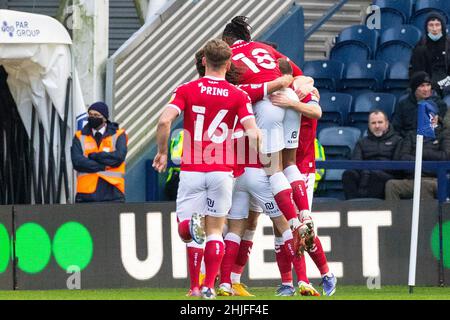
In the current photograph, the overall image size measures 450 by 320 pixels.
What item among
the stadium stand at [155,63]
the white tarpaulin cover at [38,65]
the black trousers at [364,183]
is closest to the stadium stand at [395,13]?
the stadium stand at [155,63]

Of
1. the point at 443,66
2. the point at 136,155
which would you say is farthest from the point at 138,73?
the point at 443,66

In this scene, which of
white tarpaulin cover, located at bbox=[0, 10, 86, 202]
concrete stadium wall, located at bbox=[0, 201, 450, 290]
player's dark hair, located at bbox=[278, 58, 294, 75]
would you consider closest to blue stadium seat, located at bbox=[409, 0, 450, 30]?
concrete stadium wall, located at bbox=[0, 201, 450, 290]

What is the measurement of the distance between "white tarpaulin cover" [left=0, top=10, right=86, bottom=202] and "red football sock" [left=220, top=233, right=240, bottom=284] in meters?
4.25

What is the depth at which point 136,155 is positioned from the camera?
18.5m

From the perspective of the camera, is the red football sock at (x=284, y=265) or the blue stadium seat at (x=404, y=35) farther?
the blue stadium seat at (x=404, y=35)

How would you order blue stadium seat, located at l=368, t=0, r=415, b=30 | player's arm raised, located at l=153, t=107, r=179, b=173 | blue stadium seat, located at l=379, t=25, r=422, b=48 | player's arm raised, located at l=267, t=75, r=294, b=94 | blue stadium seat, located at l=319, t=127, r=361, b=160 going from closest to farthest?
player's arm raised, located at l=153, t=107, r=179, b=173, player's arm raised, located at l=267, t=75, r=294, b=94, blue stadium seat, located at l=319, t=127, r=361, b=160, blue stadium seat, located at l=379, t=25, r=422, b=48, blue stadium seat, located at l=368, t=0, r=415, b=30

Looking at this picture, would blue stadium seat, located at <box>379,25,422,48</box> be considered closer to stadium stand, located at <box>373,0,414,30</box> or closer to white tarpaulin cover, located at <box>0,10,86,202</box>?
stadium stand, located at <box>373,0,414,30</box>

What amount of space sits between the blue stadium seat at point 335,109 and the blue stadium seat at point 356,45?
1155mm

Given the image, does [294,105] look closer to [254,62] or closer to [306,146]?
[254,62]

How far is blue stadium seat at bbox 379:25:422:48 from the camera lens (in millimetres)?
20203

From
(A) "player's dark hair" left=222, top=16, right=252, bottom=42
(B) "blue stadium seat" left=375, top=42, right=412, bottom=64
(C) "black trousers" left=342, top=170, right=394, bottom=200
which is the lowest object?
(C) "black trousers" left=342, top=170, right=394, bottom=200

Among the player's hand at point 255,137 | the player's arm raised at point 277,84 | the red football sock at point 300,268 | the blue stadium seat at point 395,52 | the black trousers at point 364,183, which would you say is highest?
the blue stadium seat at point 395,52

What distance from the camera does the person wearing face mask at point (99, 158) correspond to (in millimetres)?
16281

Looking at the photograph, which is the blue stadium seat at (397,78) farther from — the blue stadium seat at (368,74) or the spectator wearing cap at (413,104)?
the spectator wearing cap at (413,104)
